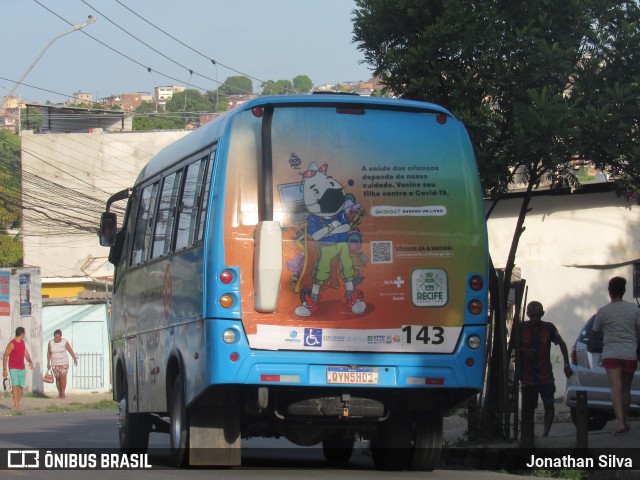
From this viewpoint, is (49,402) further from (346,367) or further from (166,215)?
(346,367)

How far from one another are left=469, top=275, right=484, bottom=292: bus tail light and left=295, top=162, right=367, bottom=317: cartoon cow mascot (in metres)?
0.96

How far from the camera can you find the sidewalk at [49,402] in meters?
25.4

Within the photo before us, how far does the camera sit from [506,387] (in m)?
13.0

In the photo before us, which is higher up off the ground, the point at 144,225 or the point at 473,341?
the point at 144,225

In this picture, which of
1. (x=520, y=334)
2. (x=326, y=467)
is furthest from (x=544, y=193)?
(x=326, y=467)

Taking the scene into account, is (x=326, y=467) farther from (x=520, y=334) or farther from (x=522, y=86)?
(x=522, y=86)

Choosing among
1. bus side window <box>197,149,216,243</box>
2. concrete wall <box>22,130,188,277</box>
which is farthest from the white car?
concrete wall <box>22,130,188,277</box>

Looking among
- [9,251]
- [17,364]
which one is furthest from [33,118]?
[17,364]

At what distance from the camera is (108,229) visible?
13.5 meters

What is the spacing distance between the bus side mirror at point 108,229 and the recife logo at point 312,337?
16.3 feet

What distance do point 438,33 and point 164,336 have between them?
15.6 ft

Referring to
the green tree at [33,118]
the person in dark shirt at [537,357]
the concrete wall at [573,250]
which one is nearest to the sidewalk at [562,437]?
the person in dark shirt at [537,357]

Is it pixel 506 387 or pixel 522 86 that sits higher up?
pixel 522 86

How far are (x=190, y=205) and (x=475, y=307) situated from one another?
8.74 ft
